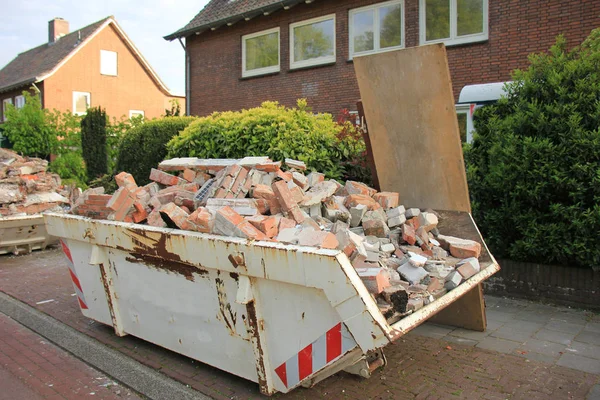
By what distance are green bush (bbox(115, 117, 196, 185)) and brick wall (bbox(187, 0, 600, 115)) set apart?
5.44 m

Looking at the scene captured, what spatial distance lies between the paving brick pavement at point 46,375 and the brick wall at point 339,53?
9.62 m

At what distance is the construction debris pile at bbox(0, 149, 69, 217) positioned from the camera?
29.0 ft

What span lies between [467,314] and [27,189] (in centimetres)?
828

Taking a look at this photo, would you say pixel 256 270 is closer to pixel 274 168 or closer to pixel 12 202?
pixel 274 168

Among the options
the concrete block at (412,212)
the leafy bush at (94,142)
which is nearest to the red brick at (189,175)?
the concrete block at (412,212)

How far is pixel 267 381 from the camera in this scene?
318cm

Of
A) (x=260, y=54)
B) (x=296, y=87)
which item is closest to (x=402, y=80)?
(x=296, y=87)

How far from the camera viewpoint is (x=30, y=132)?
16.1m

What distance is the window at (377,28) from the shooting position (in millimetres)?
12438

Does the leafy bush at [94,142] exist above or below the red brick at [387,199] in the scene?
above

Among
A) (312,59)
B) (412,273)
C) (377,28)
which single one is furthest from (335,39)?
(412,273)

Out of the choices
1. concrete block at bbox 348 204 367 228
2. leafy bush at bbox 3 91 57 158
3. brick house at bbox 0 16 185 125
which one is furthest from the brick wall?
brick house at bbox 0 16 185 125

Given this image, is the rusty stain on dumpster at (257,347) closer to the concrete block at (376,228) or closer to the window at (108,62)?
the concrete block at (376,228)

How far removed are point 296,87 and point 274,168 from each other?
1082cm
